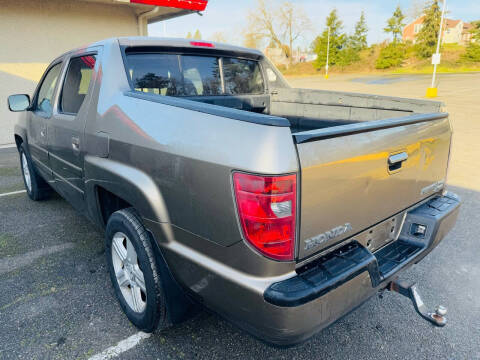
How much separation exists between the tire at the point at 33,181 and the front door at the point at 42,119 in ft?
0.93

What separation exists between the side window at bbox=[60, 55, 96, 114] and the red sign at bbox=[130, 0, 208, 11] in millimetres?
7163

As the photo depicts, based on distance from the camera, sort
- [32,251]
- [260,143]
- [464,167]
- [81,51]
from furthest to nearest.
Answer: [464,167], [32,251], [81,51], [260,143]

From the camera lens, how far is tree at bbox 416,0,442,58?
43.4 metres

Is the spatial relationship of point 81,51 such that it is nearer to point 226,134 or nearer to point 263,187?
point 226,134

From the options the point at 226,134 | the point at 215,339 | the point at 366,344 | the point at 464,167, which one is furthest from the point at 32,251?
the point at 464,167

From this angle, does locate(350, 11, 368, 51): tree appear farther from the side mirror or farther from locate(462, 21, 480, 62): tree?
the side mirror

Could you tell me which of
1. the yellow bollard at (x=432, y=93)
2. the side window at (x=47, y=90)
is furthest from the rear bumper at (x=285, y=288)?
the yellow bollard at (x=432, y=93)

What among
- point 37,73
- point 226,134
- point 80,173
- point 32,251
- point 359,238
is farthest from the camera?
point 37,73

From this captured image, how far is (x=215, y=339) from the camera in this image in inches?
88.1

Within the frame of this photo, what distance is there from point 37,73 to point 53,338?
9.39m

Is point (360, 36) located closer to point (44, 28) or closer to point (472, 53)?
point (472, 53)

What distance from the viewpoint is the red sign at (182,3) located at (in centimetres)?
928

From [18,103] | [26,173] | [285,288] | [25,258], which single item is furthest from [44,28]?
[285,288]

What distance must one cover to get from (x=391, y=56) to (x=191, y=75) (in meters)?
48.3
